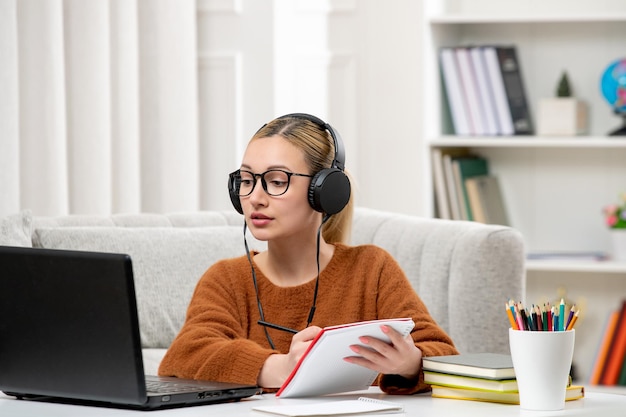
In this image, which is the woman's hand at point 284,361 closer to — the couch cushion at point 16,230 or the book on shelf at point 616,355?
the couch cushion at point 16,230

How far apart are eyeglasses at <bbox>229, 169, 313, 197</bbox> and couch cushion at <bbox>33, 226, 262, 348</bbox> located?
82cm

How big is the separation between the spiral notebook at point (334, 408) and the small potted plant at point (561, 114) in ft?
7.84

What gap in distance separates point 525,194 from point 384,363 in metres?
2.47

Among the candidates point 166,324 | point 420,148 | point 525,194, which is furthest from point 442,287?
point 525,194

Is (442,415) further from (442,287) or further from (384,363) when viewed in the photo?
(442,287)

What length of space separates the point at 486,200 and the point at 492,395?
7.68 feet

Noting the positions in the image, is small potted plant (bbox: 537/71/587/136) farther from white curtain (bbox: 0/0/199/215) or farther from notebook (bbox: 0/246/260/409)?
notebook (bbox: 0/246/260/409)

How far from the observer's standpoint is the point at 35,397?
51.3 inches

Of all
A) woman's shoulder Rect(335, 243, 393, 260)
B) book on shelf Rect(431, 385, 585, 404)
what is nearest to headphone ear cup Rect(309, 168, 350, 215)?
woman's shoulder Rect(335, 243, 393, 260)

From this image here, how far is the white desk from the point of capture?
1177mm

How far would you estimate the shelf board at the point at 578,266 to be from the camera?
3.32 metres

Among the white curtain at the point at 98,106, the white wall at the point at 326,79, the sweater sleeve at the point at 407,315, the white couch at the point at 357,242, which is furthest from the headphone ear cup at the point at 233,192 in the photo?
the white wall at the point at 326,79

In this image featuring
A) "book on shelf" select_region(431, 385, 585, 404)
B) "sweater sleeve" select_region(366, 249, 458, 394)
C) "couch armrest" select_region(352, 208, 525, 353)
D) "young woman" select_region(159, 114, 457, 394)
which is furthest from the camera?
"couch armrest" select_region(352, 208, 525, 353)

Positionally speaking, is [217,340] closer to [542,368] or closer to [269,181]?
[269,181]
